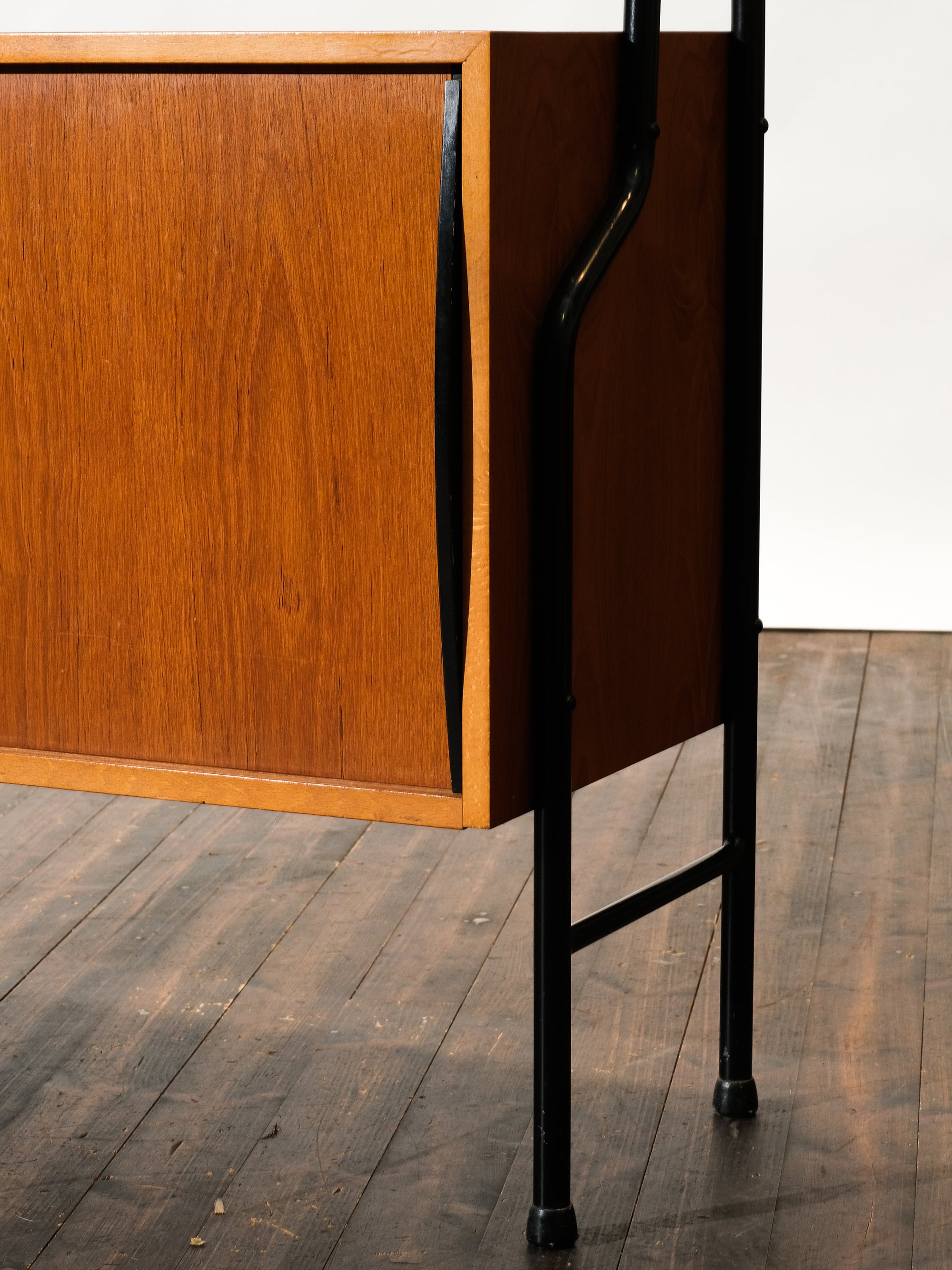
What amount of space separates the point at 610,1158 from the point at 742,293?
2.58 ft

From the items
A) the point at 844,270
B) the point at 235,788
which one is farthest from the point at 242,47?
the point at 844,270

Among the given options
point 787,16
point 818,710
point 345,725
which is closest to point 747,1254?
point 345,725

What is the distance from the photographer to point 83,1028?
6.02 ft

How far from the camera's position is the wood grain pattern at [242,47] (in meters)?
1.11

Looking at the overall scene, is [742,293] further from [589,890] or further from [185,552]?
[589,890]

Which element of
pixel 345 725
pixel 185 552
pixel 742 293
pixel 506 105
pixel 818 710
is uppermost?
pixel 506 105

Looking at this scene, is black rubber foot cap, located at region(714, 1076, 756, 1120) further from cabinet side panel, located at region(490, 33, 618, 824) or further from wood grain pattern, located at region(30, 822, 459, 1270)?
cabinet side panel, located at region(490, 33, 618, 824)

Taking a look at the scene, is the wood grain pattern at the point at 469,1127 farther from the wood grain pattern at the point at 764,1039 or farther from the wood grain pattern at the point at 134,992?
the wood grain pattern at the point at 134,992

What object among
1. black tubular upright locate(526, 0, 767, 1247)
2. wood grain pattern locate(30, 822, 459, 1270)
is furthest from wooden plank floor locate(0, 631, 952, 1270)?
black tubular upright locate(526, 0, 767, 1247)

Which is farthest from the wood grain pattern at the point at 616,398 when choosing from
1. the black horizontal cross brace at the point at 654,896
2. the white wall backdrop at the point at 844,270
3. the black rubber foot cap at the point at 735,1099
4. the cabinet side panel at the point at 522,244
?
the white wall backdrop at the point at 844,270

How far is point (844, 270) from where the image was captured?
3789 mm

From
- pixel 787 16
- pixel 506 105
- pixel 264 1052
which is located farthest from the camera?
pixel 787 16

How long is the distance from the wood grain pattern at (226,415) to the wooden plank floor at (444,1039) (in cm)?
44

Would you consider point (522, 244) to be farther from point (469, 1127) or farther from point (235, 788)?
point (469, 1127)
